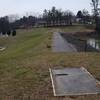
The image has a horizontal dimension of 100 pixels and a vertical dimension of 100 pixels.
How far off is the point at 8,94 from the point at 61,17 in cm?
9012

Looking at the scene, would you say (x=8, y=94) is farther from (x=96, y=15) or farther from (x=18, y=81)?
(x=96, y=15)

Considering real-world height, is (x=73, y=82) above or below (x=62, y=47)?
above

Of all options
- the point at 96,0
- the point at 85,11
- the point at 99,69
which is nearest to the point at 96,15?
the point at 96,0

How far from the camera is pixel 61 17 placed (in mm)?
98062

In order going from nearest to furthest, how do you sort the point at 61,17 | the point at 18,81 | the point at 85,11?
the point at 18,81, the point at 61,17, the point at 85,11

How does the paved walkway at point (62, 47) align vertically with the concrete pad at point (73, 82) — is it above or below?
below

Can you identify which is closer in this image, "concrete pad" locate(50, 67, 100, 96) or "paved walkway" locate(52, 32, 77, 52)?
"concrete pad" locate(50, 67, 100, 96)

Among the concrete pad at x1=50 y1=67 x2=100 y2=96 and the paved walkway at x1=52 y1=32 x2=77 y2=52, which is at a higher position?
the concrete pad at x1=50 y1=67 x2=100 y2=96

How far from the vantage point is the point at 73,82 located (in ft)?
34.1

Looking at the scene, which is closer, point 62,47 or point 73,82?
point 73,82

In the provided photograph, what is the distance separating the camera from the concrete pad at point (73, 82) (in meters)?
9.10

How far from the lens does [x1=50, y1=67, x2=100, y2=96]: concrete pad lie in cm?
910

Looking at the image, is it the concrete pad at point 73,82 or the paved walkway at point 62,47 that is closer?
the concrete pad at point 73,82

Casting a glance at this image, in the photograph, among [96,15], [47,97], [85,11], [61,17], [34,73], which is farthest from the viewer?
[85,11]
